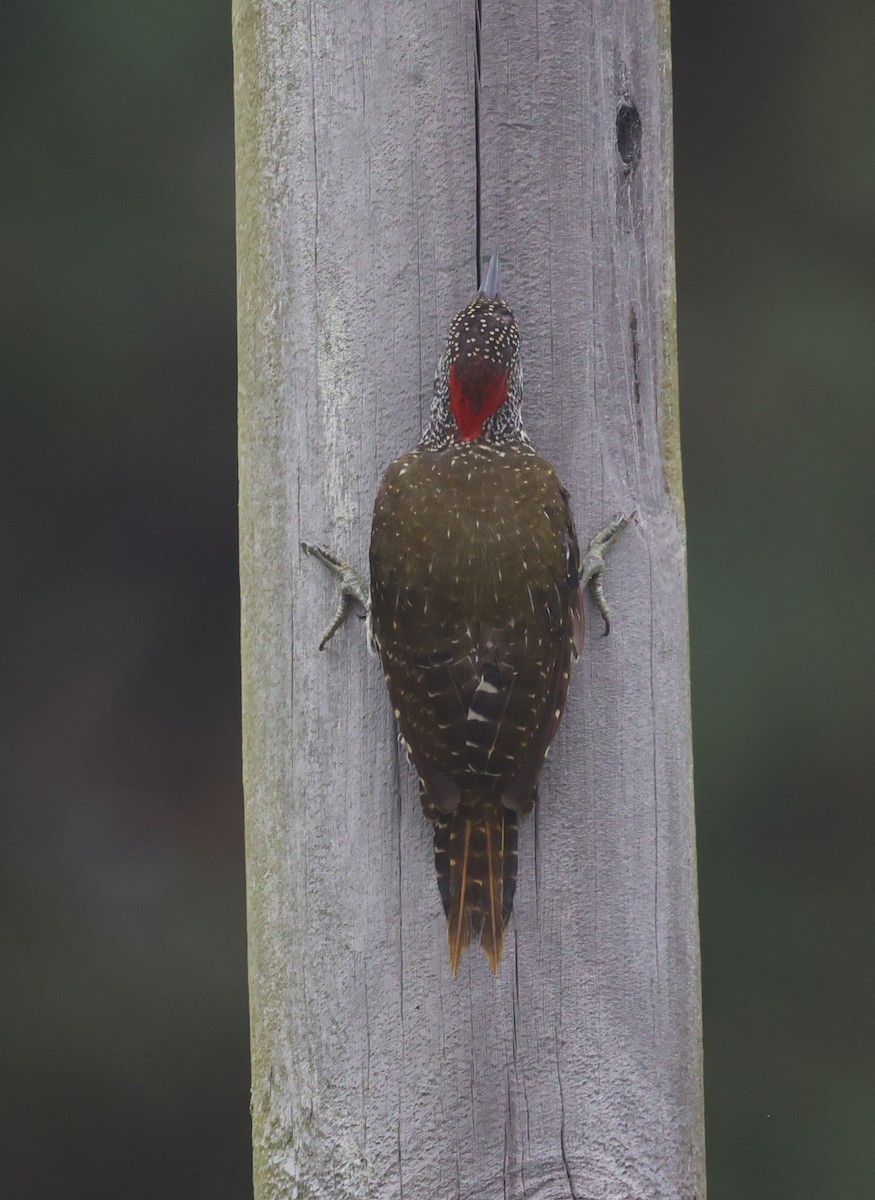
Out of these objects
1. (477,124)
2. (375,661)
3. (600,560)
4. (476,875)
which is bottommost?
(476,875)

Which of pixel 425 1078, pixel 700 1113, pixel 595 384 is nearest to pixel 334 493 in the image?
pixel 595 384

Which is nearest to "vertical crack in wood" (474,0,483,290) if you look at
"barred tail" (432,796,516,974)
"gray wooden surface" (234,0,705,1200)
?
"gray wooden surface" (234,0,705,1200)

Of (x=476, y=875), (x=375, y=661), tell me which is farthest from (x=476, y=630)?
(x=476, y=875)

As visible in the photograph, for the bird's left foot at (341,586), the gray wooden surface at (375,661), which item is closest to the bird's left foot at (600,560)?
the gray wooden surface at (375,661)

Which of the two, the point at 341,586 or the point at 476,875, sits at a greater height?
the point at 341,586

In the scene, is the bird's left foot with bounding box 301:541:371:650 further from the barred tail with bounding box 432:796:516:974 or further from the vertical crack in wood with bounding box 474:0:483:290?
the vertical crack in wood with bounding box 474:0:483:290

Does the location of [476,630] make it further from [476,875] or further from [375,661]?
[476,875]

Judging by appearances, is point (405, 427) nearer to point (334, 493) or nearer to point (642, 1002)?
point (334, 493)
